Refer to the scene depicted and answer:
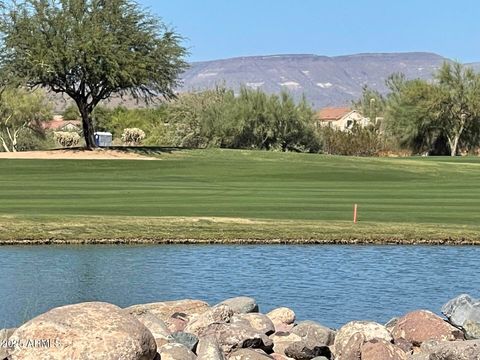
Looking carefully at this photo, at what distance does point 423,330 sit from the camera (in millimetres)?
11617

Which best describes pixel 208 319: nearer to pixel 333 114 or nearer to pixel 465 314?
pixel 465 314

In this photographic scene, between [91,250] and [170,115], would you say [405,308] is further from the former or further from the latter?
[170,115]

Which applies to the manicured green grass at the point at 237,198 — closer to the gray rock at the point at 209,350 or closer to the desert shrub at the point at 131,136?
the gray rock at the point at 209,350

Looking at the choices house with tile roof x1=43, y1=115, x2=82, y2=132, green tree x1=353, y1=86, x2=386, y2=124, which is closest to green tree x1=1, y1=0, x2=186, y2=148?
house with tile roof x1=43, y1=115, x2=82, y2=132

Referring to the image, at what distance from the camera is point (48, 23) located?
178ft

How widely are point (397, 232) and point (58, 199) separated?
41.0ft

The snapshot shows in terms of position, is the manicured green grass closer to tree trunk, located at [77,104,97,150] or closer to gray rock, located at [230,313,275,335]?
tree trunk, located at [77,104,97,150]

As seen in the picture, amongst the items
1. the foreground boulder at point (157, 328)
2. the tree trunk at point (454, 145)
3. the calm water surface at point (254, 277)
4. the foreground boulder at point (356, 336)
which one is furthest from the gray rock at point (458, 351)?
the tree trunk at point (454, 145)

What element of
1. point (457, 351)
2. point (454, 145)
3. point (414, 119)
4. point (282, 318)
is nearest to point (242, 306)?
point (282, 318)

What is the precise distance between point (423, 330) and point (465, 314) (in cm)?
89

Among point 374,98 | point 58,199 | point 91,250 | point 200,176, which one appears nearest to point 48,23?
point 200,176

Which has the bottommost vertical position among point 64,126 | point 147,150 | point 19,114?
point 64,126

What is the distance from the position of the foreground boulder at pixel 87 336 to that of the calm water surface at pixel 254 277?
5.40 metres

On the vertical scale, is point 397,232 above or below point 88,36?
below
